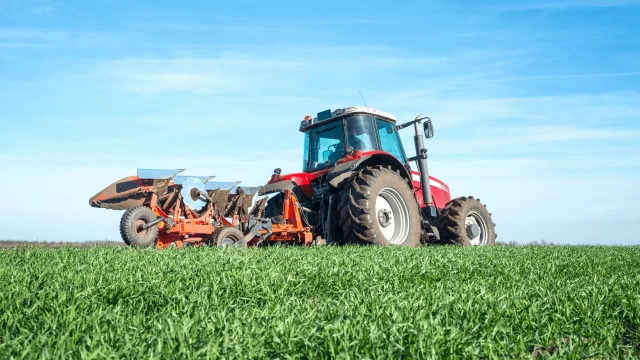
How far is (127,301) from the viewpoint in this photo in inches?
141

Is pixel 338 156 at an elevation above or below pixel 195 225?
above

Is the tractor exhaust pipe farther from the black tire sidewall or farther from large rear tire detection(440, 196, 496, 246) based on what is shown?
the black tire sidewall

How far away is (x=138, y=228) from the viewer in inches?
323

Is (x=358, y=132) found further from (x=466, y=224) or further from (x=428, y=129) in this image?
(x=466, y=224)

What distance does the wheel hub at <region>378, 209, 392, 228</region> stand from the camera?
8570 millimetres

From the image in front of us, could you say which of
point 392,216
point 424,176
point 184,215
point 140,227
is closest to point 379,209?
point 392,216

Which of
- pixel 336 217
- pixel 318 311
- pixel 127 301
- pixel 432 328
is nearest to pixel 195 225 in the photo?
pixel 336 217

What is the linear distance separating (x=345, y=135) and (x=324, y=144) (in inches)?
21.4

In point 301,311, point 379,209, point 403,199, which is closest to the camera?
point 301,311

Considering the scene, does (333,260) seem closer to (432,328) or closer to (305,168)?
(432,328)

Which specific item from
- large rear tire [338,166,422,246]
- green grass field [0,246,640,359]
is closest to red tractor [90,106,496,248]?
large rear tire [338,166,422,246]

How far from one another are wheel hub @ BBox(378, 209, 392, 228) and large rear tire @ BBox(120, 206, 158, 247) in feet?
11.2

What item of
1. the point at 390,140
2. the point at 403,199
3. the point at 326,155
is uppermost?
the point at 390,140

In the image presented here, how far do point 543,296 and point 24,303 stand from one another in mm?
3423
